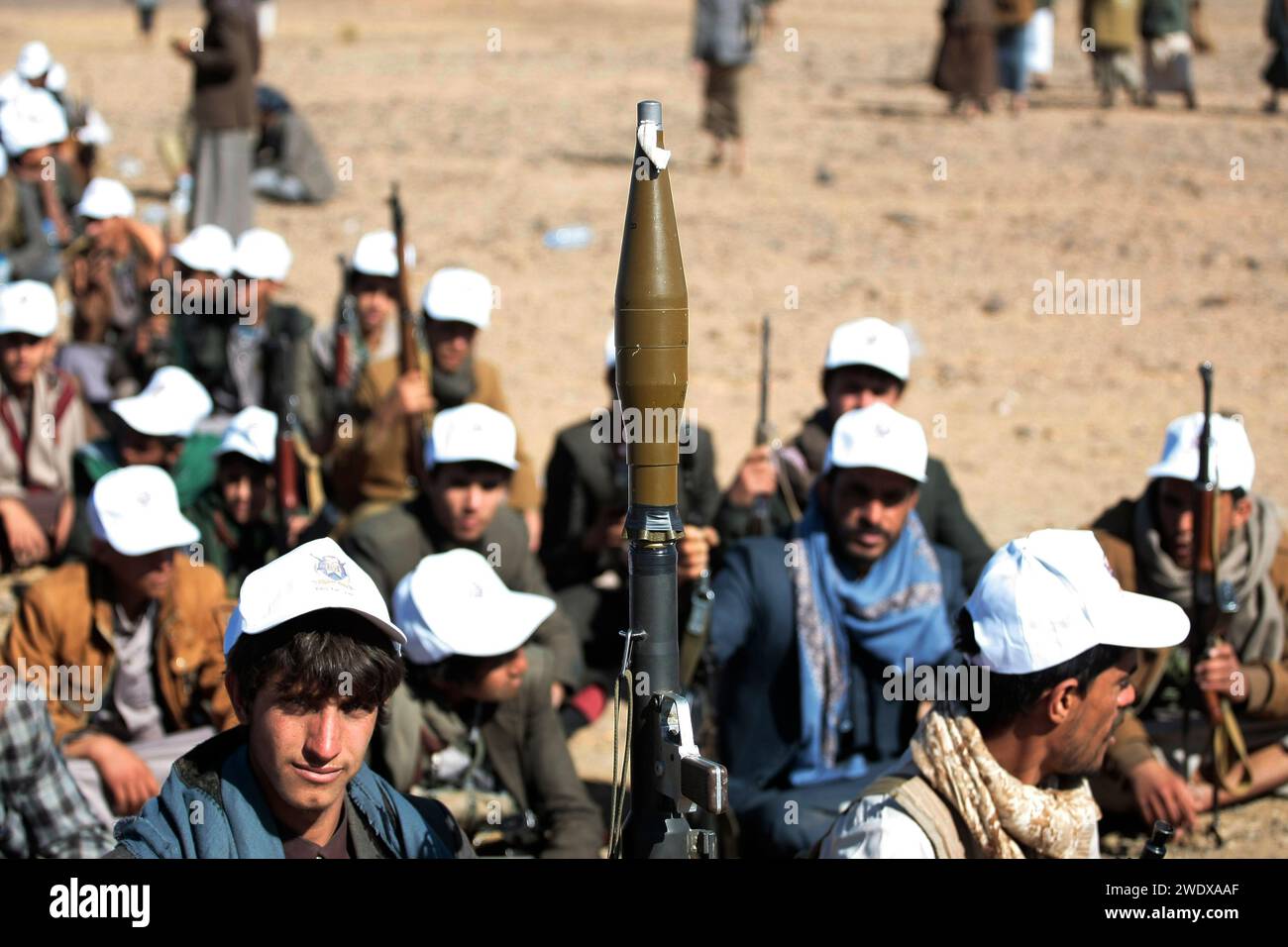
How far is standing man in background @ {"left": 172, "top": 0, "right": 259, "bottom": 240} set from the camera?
12.3 metres

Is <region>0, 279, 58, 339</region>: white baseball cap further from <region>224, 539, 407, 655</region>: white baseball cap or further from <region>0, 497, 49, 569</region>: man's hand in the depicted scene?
<region>224, 539, 407, 655</region>: white baseball cap

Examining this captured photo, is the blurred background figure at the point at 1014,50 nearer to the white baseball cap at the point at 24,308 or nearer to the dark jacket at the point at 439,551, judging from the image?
→ the white baseball cap at the point at 24,308

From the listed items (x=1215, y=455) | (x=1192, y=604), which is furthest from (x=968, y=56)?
(x=1192, y=604)

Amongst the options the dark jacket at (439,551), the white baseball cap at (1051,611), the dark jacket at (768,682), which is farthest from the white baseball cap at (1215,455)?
the white baseball cap at (1051,611)

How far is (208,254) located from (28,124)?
3193mm

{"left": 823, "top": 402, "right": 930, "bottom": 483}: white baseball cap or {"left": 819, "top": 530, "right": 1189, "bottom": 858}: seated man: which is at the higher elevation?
{"left": 823, "top": 402, "right": 930, "bottom": 483}: white baseball cap

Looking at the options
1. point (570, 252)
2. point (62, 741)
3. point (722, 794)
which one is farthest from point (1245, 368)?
point (722, 794)

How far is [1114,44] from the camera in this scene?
19.3 m

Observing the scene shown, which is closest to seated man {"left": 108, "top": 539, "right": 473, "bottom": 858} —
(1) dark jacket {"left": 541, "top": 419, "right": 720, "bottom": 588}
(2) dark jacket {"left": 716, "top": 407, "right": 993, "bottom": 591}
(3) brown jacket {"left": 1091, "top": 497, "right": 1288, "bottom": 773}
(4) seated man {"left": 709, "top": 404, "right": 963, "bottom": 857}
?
(4) seated man {"left": 709, "top": 404, "right": 963, "bottom": 857}

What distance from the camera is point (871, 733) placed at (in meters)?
5.07

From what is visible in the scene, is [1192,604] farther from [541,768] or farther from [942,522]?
[541,768]

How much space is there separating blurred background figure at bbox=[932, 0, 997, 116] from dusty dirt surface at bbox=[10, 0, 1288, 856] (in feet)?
1.17

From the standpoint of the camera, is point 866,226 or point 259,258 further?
point 866,226

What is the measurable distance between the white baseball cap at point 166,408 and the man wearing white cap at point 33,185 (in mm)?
3555
